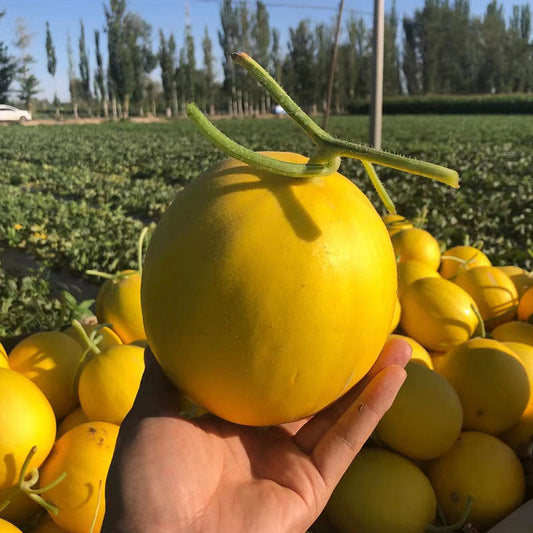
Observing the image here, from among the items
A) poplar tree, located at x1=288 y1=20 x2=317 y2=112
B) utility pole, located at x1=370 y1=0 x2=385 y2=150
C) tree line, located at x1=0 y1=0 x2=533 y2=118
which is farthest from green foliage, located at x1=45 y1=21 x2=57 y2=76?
utility pole, located at x1=370 y1=0 x2=385 y2=150

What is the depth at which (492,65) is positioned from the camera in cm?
6397

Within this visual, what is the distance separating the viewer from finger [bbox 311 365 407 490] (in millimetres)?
1146

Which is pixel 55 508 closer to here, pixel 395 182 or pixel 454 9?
pixel 395 182

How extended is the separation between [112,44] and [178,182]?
142 feet

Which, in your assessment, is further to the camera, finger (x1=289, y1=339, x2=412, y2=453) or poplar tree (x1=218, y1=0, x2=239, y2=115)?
poplar tree (x1=218, y1=0, x2=239, y2=115)

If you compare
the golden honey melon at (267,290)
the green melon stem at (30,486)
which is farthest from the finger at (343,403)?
the green melon stem at (30,486)

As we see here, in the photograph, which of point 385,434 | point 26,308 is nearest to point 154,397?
point 385,434

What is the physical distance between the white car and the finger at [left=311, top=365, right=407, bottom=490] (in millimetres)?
35816

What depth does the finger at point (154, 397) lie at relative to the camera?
1.11m

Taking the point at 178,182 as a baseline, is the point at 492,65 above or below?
above

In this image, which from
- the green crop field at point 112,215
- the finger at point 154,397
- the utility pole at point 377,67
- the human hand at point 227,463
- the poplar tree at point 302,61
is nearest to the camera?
the human hand at point 227,463

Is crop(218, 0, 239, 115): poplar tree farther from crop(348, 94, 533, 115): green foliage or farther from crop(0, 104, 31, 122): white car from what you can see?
crop(0, 104, 31, 122): white car

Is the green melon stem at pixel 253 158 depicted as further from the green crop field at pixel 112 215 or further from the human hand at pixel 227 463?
the green crop field at pixel 112 215

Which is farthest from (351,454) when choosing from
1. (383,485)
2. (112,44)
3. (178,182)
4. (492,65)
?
(492,65)
